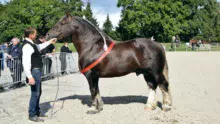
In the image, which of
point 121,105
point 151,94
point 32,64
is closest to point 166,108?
point 151,94

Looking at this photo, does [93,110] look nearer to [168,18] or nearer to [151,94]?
[151,94]

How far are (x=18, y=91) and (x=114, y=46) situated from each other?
17.5 feet

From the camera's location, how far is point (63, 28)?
8.26 metres

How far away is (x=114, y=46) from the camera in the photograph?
8336 mm

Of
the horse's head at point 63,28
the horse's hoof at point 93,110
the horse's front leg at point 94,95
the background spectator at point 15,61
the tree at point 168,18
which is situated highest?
the tree at point 168,18

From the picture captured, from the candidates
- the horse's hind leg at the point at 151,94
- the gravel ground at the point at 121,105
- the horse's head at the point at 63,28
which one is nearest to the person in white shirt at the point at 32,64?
the gravel ground at the point at 121,105

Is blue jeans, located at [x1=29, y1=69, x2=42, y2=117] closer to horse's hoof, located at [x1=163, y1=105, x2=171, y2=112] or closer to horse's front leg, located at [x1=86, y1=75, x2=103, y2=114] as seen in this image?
horse's front leg, located at [x1=86, y1=75, x2=103, y2=114]

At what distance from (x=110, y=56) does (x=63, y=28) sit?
55.6 inches

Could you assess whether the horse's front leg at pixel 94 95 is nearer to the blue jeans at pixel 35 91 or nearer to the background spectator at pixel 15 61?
the blue jeans at pixel 35 91

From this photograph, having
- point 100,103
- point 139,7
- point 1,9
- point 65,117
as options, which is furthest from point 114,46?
point 1,9

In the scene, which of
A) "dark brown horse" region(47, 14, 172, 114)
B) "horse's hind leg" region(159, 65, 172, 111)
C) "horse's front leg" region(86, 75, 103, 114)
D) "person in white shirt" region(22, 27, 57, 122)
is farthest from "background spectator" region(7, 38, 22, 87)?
"horse's hind leg" region(159, 65, 172, 111)

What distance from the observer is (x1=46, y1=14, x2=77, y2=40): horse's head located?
26.9 ft

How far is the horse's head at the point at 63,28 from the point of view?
8.21 metres

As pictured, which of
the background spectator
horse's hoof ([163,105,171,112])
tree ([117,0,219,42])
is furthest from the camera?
tree ([117,0,219,42])
